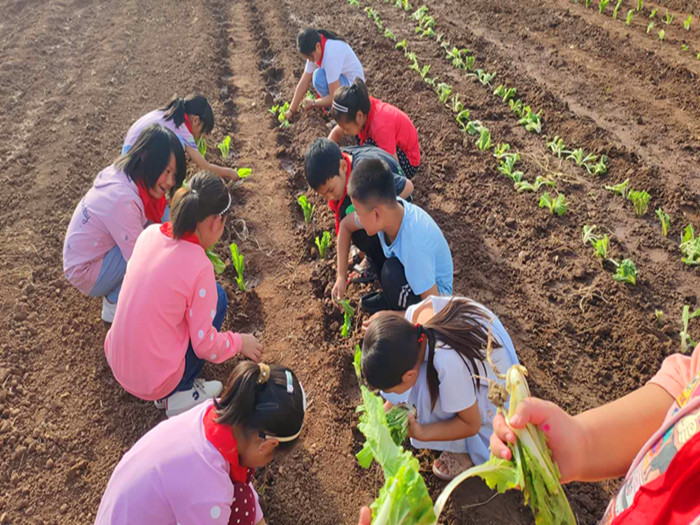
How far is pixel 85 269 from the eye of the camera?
3.72 m

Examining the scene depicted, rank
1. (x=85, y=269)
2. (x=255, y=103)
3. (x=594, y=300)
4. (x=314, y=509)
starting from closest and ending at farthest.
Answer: (x=314, y=509), (x=85, y=269), (x=594, y=300), (x=255, y=103)

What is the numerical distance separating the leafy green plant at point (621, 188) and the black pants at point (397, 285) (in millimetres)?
2673

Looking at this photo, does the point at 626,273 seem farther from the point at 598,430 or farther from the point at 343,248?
the point at 598,430

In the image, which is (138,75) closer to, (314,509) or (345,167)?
(345,167)

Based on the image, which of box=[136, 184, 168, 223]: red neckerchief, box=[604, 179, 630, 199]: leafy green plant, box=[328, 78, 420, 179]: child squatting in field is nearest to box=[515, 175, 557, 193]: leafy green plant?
box=[604, 179, 630, 199]: leafy green plant

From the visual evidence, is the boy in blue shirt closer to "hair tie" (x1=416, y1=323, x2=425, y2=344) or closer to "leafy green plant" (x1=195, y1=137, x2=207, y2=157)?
"hair tie" (x1=416, y1=323, x2=425, y2=344)

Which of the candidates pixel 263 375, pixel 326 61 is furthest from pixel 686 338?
pixel 326 61

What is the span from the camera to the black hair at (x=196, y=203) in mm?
2832

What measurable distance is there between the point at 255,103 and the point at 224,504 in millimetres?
5876

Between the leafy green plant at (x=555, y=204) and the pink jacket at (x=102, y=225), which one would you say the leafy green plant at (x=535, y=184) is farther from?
the pink jacket at (x=102, y=225)

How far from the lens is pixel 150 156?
349cm

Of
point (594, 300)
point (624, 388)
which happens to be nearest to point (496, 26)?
point (594, 300)

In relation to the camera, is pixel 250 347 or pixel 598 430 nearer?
pixel 598 430

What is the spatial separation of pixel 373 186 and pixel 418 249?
0.48m
